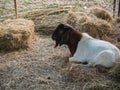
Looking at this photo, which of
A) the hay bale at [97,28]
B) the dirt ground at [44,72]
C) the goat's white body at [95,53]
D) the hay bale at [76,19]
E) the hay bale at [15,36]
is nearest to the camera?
the dirt ground at [44,72]

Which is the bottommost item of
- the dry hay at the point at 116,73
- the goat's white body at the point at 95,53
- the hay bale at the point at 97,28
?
the dry hay at the point at 116,73

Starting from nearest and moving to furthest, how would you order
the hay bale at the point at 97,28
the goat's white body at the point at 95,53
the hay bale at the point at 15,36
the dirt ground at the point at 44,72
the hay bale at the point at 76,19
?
the dirt ground at the point at 44,72 → the goat's white body at the point at 95,53 → the hay bale at the point at 15,36 → the hay bale at the point at 97,28 → the hay bale at the point at 76,19

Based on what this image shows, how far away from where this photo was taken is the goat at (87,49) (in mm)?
4586

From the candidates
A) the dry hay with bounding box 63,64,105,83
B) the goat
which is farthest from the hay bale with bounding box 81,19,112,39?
the dry hay with bounding box 63,64,105,83

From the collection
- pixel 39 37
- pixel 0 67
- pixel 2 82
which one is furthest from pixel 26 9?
pixel 2 82

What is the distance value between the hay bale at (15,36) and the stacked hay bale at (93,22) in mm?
861

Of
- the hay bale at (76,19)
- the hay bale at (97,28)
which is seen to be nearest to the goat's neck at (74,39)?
the hay bale at (97,28)

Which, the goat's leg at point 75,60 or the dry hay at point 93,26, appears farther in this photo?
the dry hay at point 93,26

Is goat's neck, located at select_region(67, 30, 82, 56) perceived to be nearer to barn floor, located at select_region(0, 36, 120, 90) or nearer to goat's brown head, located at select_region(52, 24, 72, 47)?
goat's brown head, located at select_region(52, 24, 72, 47)

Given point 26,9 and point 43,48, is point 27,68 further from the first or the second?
point 26,9

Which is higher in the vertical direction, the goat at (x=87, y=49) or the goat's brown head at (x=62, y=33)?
the goat's brown head at (x=62, y=33)

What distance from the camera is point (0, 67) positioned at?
193 inches

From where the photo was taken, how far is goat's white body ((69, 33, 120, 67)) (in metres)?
4.57

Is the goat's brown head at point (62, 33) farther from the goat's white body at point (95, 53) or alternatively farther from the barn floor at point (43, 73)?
the barn floor at point (43, 73)
